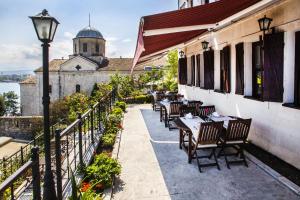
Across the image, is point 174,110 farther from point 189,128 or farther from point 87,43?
point 87,43

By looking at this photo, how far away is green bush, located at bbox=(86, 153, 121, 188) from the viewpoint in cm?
520

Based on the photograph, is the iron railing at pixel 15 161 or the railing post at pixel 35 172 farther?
the iron railing at pixel 15 161

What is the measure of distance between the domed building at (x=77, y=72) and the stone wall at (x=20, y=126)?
13.7 meters

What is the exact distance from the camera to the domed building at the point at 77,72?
4741 centimetres

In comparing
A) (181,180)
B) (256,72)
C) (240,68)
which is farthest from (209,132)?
(240,68)

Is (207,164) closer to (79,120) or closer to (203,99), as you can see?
(79,120)

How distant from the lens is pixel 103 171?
5328 mm

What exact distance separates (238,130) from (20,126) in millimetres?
33107

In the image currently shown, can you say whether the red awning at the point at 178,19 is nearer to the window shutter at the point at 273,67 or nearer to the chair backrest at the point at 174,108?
the window shutter at the point at 273,67

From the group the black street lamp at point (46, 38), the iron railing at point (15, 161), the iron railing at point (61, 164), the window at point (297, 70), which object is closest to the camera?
the iron railing at point (61, 164)

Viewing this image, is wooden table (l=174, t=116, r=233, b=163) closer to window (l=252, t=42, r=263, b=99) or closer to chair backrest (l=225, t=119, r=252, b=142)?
chair backrest (l=225, t=119, r=252, b=142)

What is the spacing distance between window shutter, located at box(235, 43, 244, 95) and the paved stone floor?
2.65 meters

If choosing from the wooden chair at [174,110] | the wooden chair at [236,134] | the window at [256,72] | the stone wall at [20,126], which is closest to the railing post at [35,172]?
the wooden chair at [236,134]

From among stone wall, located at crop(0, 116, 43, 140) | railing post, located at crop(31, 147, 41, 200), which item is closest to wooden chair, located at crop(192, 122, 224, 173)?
railing post, located at crop(31, 147, 41, 200)
